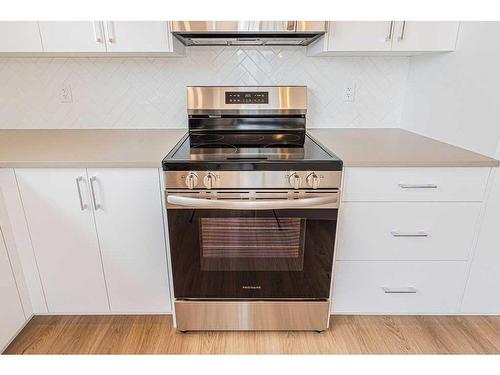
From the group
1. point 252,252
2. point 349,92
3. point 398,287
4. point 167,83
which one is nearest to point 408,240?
point 398,287

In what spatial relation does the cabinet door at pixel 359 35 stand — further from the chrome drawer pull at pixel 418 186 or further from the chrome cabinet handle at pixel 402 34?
the chrome drawer pull at pixel 418 186

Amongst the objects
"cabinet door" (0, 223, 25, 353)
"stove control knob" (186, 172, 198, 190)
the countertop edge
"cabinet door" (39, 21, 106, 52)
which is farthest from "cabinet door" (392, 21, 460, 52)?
"cabinet door" (0, 223, 25, 353)

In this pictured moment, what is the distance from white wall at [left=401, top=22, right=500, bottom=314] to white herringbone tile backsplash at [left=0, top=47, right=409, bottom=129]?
29 centimetres

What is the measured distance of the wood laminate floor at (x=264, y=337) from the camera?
Answer: 4.74 ft

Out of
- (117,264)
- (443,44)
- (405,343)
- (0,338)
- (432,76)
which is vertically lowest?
(405,343)

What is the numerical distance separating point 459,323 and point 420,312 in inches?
8.3

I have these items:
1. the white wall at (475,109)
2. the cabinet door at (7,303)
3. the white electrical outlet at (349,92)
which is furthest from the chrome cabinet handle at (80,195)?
the white wall at (475,109)

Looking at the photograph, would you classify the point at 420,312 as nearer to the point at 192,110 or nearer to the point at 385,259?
the point at 385,259

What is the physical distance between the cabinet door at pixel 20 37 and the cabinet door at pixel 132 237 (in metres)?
0.70

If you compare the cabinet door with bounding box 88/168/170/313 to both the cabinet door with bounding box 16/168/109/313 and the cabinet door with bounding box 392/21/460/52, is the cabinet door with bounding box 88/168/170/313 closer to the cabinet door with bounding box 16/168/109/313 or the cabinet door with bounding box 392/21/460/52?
the cabinet door with bounding box 16/168/109/313

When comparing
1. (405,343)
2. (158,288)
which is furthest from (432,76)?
(158,288)

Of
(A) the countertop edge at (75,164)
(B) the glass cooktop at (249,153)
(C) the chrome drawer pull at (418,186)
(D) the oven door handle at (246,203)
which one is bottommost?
(D) the oven door handle at (246,203)

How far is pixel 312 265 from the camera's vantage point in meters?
1.38

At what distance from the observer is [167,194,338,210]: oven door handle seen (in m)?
1.26
